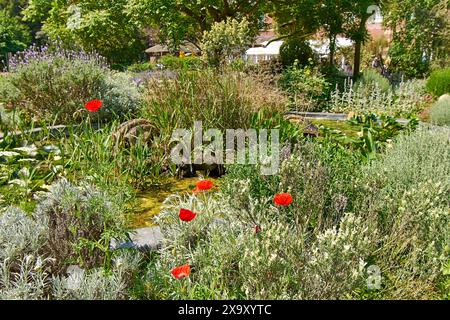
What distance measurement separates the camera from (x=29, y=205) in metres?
3.12

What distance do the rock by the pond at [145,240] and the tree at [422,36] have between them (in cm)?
1534

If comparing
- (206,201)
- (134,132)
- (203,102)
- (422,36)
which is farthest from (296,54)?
(206,201)

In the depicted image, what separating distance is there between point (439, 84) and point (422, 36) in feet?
20.8

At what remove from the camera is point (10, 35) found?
105 feet

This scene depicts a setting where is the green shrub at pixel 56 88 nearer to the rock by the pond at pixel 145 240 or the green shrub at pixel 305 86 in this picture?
the rock by the pond at pixel 145 240

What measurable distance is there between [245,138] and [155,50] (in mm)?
30513

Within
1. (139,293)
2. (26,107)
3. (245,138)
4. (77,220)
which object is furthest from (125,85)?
(139,293)

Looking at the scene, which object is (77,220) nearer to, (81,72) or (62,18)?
(81,72)

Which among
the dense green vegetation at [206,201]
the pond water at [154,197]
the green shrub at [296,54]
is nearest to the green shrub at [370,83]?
the green shrub at [296,54]

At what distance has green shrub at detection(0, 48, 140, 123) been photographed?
6531 mm

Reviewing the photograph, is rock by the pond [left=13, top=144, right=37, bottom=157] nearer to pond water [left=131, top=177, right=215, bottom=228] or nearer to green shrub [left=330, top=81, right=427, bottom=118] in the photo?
pond water [left=131, top=177, right=215, bottom=228]

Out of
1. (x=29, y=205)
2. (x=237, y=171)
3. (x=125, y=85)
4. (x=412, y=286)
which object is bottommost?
(x=412, y=286)

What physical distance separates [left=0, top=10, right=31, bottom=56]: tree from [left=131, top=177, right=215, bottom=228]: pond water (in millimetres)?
29502

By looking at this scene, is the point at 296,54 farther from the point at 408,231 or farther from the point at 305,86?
the point at 408,231
